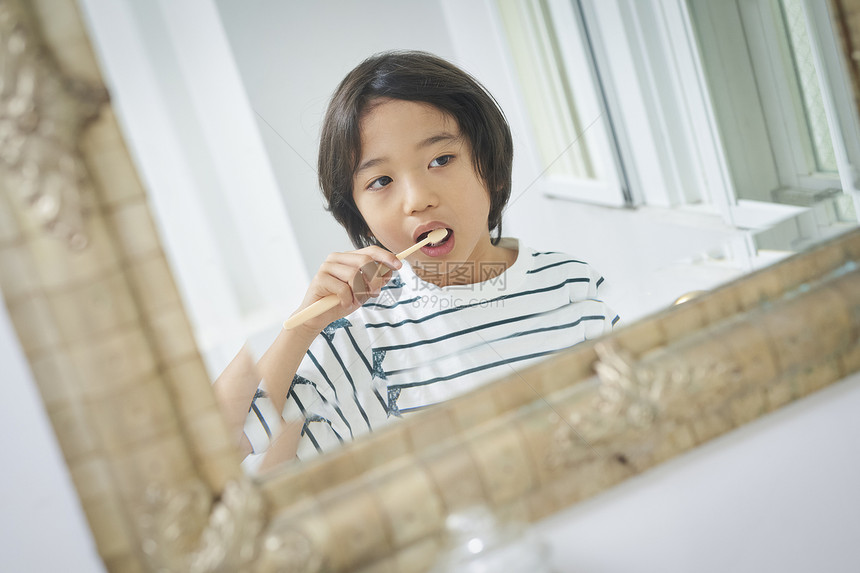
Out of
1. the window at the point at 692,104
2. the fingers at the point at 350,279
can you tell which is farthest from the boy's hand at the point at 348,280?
the window at the point at 692,104

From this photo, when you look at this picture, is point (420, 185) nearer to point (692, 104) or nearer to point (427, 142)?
point (427, 142)

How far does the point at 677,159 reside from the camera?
0.40 metres

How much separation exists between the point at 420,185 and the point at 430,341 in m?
0.09

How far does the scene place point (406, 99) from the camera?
0.35 m

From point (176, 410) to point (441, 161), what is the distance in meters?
0.19

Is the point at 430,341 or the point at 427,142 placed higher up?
the point at 427,142

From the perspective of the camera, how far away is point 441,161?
36 cm

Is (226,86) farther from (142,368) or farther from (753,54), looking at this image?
(753,54)

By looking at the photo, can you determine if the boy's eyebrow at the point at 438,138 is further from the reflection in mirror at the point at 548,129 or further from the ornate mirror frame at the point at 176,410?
the ornate mirror frame at the point at 176,410

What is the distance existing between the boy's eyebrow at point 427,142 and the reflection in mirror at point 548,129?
28 millimetres

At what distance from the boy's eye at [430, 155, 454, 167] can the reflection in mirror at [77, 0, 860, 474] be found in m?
0.04

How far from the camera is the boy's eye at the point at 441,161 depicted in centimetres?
36

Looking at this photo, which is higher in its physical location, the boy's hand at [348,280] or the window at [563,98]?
the window at [563,98]

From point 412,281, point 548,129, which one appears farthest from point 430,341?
point 548,129
